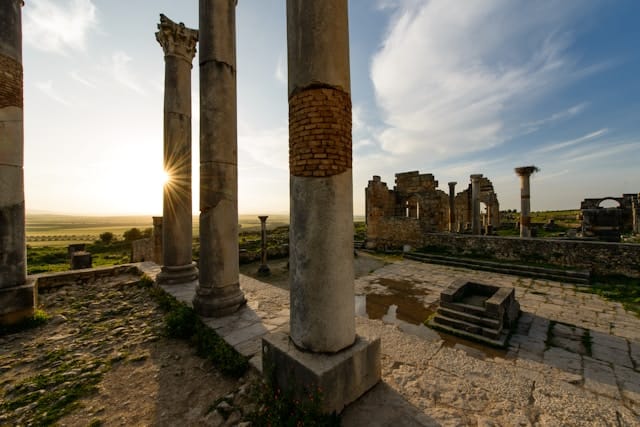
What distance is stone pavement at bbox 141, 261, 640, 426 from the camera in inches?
103

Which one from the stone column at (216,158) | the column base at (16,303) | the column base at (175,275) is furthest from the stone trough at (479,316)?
the column base at (16,303)

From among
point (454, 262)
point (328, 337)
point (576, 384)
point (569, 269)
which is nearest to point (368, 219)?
point (454, 262)

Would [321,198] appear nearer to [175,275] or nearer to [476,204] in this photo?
[175,275]

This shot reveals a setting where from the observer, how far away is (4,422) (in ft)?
8.40

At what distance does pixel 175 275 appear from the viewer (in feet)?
21.0

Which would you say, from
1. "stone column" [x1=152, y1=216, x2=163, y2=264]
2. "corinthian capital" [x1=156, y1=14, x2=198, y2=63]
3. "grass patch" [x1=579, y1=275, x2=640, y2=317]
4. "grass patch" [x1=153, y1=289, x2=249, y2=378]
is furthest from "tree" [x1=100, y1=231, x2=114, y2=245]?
"grass patch" [x1=579, y1=275, x2=640, y2=317]

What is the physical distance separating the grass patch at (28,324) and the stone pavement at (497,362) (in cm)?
212

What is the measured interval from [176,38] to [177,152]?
272cm

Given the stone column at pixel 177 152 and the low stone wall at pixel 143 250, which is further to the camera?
the low stone wall at pixel 143 250

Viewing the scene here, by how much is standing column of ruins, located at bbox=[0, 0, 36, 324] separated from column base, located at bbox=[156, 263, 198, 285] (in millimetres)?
2171

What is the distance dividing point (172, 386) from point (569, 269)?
13.0 meters

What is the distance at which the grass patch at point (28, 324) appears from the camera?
A: 14.7 feet

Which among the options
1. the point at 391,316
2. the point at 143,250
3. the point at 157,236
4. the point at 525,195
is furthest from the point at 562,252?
the point at 143,250

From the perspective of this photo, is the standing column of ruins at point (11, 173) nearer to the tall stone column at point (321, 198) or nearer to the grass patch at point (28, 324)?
the grass patch at point (28, 324)
